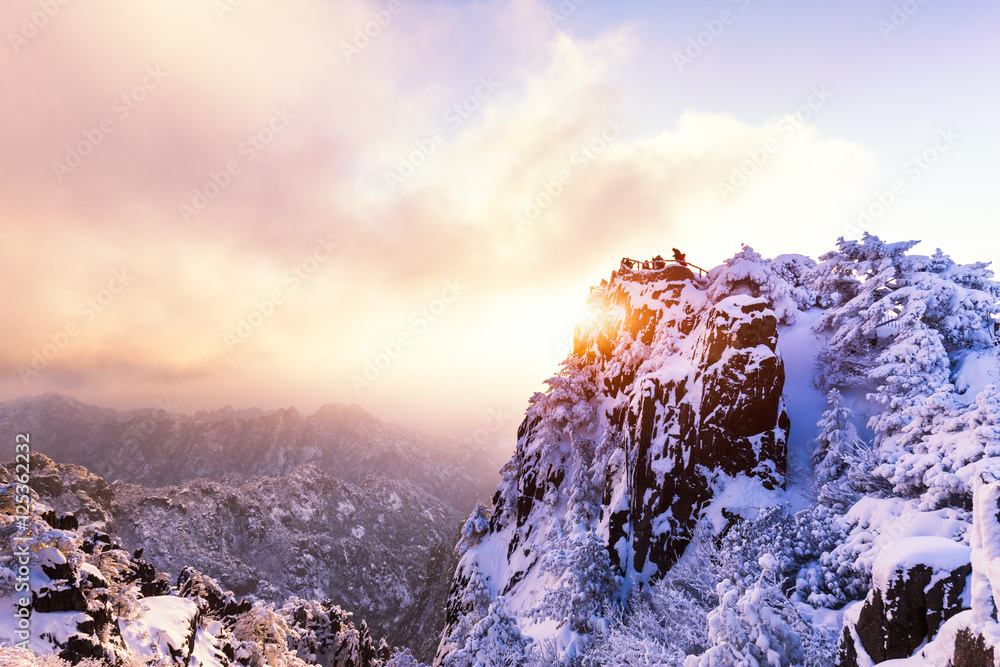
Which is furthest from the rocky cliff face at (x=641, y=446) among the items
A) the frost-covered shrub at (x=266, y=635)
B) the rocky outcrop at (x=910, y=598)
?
the frost-covered shrub at (x=266, y=635)

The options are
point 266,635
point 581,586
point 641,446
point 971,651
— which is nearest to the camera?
point 971,651

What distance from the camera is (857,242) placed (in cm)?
2625

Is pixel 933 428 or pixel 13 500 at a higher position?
pixel 933 428

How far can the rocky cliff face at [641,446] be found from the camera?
25406 mm

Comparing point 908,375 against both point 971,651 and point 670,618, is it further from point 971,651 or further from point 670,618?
point 971,651

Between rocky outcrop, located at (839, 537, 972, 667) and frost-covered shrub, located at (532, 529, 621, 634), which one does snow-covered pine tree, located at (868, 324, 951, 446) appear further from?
frost-covered shrub, located at (532, 529, 621, 634)

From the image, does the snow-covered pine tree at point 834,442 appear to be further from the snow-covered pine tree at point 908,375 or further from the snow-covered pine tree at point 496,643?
the snow-covered pine tree at point 496,643

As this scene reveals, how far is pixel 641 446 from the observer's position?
2917 cm

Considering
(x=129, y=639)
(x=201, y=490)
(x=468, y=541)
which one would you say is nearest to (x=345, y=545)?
(x=201, y=490)

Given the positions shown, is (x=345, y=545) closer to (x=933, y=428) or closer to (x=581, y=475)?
(x=581, y=475)

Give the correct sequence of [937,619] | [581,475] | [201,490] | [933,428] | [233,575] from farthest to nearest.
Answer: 1. [201,490]
2. [233,575]
3. [581,475]
4. [933,428]
5. [937,619]

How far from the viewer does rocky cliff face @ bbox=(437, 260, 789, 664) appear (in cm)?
2541

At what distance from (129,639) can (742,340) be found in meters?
45.2

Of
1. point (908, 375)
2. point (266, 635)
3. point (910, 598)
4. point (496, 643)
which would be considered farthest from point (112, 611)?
point (908, 375)
